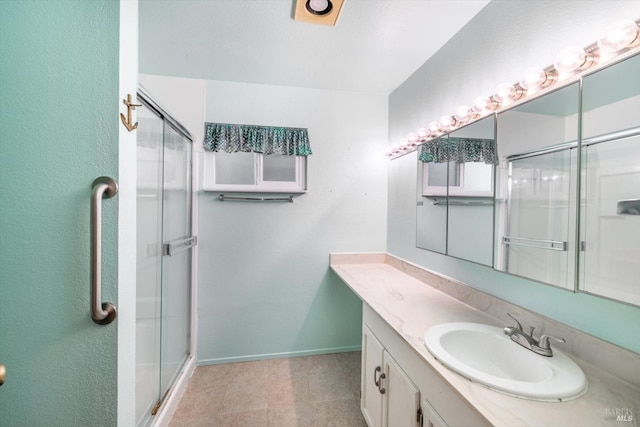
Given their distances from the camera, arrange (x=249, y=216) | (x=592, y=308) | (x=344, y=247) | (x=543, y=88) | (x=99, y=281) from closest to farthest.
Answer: (x=99, y=281)
(x=592, y=308)
(x=543, y=88)
(x=249, y=216)
(x=344, y=247)

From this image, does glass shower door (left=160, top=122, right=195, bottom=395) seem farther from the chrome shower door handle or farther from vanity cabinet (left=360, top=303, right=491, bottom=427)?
vanity cabinet (left=360, top=303, right=491, bottom=427)

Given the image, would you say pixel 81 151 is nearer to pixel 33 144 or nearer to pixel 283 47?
pixel 33 144

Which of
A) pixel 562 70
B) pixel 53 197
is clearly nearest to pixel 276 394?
pixel 53 197

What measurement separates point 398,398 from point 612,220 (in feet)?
3.28

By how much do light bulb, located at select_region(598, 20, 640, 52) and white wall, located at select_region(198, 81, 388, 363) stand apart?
161 cm

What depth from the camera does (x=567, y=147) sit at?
2.85 feet

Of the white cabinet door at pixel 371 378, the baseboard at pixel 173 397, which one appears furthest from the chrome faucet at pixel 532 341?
the baseboard at pixel 173 397

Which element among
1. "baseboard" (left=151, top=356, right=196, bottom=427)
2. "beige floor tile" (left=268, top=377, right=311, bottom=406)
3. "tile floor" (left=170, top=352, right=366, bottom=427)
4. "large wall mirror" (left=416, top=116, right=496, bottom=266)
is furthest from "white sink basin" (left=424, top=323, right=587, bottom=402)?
"baseboard" (left=151, top=356, right=196, bottom=427)

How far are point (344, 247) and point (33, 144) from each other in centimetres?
196

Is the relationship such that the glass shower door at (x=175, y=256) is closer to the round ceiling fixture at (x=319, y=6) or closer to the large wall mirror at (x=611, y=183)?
the round ceiling fixture at (x=319, y=6)

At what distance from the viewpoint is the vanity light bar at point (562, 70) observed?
74cm

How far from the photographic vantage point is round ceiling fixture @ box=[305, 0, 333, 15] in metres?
1.31

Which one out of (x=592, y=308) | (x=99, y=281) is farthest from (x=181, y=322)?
(x=592, y=308)

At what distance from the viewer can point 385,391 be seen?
47.0 inches
